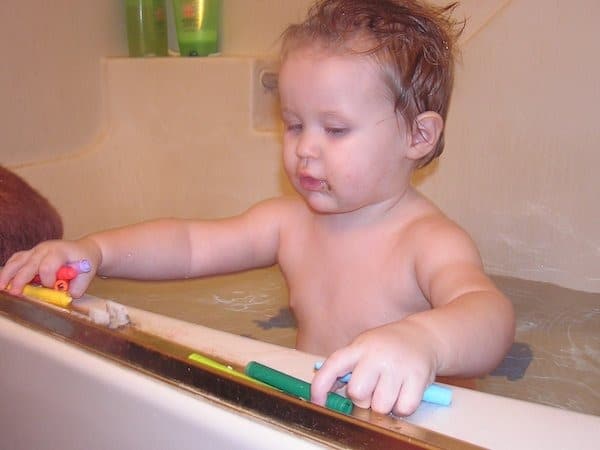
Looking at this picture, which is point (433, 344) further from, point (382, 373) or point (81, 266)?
point (81, 266)

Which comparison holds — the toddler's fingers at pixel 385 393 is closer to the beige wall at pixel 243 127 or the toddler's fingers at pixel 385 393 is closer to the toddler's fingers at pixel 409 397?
the toddler's fingers at pixel 409 397

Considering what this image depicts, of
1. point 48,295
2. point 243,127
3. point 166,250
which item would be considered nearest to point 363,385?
point 48,295

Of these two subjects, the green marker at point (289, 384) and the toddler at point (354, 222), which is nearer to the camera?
the green marker at point (289, 384)

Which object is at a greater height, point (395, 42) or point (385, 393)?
point (395, 42)

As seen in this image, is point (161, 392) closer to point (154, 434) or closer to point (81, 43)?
point (154, 434)

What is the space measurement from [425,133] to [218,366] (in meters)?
0.41

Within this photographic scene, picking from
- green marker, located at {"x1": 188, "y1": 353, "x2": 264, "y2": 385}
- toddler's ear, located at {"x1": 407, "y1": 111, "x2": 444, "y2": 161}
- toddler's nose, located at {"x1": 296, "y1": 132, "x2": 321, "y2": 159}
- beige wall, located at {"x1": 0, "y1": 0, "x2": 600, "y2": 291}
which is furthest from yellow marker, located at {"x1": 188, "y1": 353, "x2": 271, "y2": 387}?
beige wall, located at {"x1": 0, "y1": 0, "x2": 600, "y2": 291}

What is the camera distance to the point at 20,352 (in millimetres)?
575

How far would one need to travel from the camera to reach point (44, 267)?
66 cm

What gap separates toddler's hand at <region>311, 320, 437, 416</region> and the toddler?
0.33 feet

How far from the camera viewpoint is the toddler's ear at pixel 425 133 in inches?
30.4

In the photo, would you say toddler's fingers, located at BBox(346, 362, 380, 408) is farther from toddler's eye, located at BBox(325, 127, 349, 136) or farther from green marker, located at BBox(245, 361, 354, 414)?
toddler's eye, located at BBox(325, 127, 349, 136)

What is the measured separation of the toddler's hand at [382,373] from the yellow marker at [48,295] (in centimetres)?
26

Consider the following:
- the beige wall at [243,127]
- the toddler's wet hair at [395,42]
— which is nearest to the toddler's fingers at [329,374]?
the toddler's wet hair at [395,42]
